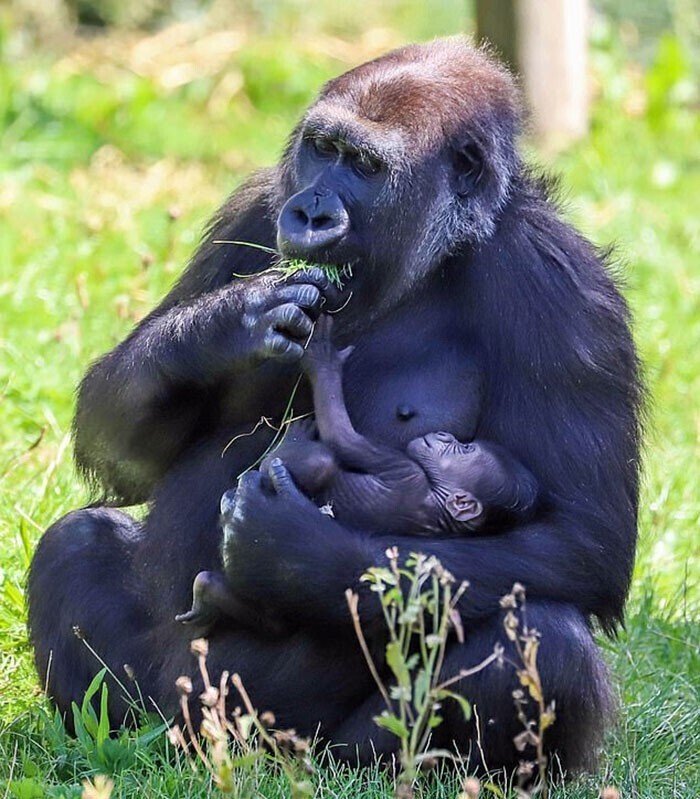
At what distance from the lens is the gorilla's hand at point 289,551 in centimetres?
422

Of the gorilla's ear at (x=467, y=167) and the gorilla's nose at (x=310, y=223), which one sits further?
the gorilla's ear at (x=467, y=167)

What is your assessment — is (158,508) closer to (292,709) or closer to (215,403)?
(215,403)

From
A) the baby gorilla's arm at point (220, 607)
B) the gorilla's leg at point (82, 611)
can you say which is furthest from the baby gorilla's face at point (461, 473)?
Answer: the gorilla's leg at point (82, 611)

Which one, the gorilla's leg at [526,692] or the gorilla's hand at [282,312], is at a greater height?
the gorilla's hand at [282,312]

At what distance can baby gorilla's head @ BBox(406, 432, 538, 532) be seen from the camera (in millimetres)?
4359

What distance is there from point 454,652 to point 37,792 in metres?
1.17

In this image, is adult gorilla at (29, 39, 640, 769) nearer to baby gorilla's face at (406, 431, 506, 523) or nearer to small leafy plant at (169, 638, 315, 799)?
baby gorilla's face at (406, 431, 506, 523)

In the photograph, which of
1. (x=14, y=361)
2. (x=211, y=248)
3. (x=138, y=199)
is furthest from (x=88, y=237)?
(x=211, y=248)

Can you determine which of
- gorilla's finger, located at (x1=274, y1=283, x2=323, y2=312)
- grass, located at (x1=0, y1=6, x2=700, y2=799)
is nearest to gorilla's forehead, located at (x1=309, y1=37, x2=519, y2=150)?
gorilla's finger, located at (x1=274, y1=283, x2=323, y2=312)

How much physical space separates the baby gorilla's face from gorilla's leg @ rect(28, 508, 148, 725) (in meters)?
1.12

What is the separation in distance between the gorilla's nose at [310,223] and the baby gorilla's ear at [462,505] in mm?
808

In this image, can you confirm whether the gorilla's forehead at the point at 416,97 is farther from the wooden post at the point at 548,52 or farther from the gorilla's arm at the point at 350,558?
the wooden post at the point at 548,52

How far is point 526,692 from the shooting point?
164 inches

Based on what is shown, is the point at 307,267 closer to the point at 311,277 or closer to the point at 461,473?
the point at 311,277
